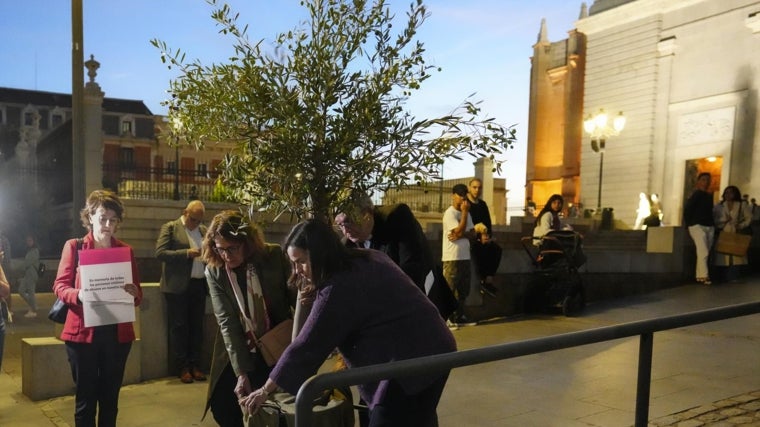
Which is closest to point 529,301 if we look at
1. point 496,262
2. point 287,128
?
point 496,262

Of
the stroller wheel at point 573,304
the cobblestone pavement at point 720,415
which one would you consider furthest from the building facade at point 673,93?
the cobblestone pavement at point 720,415

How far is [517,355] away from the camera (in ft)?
8.24

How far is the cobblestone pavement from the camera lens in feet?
15.5

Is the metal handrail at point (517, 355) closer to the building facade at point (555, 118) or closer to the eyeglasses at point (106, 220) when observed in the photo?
the eyeglasses at point (106, 220)

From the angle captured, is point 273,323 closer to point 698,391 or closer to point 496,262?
point 698,391

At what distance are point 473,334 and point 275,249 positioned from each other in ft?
17.6

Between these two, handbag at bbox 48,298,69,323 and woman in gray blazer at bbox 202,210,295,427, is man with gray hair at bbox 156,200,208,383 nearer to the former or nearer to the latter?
handbag at bbox 48,298,69,323

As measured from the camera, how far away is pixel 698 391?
18.4 ft

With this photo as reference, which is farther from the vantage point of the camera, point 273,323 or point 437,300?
point 437,300

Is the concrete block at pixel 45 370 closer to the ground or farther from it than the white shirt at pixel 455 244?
closer to the ground

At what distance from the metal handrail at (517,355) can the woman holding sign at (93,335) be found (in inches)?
93.8

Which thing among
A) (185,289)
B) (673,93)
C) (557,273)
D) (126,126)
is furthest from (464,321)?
(126,126)

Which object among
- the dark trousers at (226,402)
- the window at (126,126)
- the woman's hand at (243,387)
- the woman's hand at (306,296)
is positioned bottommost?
the dark trousers at (226,402)

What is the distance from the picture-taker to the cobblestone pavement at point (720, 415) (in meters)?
Answer: 4.72
